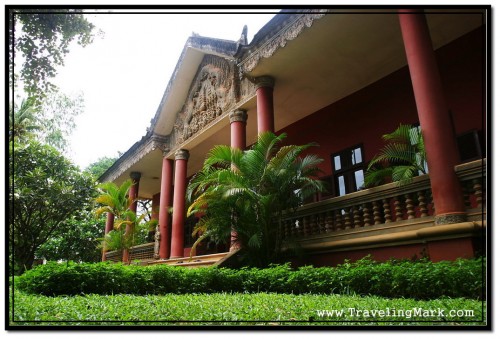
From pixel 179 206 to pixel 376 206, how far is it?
7.34 metres

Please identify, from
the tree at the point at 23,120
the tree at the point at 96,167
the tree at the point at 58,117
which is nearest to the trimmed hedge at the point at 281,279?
the tree at the point at 96,167

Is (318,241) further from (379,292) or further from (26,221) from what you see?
(26,221)

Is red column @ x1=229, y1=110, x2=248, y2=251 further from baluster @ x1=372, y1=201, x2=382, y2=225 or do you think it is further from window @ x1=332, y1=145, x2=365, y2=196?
baluster @ x1=372, y1=201, x2=382, y2=225

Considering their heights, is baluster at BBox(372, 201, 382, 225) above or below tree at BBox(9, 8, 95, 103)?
below

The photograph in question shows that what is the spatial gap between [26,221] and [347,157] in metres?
7.52

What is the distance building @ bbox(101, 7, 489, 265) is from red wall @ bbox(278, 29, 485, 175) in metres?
0.02

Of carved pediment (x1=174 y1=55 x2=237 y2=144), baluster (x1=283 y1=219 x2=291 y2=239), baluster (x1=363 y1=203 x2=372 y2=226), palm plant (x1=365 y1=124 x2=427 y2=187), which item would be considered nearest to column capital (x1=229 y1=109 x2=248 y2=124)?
carved pediment (x1=174 y1=55 x2=237 y2=144)

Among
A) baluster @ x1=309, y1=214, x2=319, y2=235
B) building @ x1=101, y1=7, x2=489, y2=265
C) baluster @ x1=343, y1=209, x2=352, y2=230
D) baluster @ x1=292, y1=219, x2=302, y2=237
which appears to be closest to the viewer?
building @ x1=101, y1=7, x2=489, y2=265

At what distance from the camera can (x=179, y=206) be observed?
11.9 meters

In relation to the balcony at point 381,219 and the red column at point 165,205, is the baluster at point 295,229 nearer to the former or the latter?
the balcony at point 381,219

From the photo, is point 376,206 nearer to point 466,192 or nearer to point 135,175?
point 466,192

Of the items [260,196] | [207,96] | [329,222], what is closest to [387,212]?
[329,222]

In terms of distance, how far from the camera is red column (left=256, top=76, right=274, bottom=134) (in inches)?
324

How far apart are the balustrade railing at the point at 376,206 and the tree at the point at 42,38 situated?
457cm
